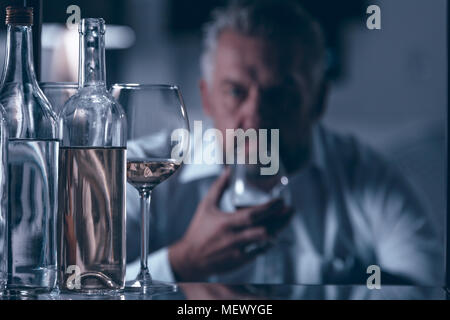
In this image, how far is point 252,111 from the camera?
6.78 feet

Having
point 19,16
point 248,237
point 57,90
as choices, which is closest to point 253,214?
point 248,237

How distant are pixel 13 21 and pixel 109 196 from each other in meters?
0.17

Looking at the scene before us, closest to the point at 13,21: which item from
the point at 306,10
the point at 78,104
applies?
the point at 78,104

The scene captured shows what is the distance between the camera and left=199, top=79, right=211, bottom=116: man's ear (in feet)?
6.79

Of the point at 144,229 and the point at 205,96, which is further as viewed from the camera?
the point at 205,96

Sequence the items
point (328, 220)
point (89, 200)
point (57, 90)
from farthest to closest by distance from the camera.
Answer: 1. point (328, 220)
2. point (57, 90)
3. point (89, 200)

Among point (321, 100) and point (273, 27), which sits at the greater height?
point (273, 27)

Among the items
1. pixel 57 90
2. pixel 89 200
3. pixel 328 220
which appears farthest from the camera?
pixel 328 220

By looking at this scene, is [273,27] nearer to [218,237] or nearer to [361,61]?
[361,61]

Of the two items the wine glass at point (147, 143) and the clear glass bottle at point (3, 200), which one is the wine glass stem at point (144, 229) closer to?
the wine glass at point (147, 143)

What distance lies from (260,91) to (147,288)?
4.95 ft

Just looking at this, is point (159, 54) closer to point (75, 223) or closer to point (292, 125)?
point (292, 125)

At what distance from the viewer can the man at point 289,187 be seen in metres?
2.06

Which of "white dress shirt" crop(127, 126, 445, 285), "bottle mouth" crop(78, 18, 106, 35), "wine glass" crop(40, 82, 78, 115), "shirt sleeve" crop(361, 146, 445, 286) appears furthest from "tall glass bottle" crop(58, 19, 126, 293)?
"shirt sleeve" crop(361, 146, 445, 286)
